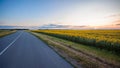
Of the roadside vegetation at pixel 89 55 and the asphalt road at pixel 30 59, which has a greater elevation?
the asphalt road at pixel 30 59

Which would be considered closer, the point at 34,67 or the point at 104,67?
the point at 34,67

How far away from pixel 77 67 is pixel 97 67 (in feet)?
3.75

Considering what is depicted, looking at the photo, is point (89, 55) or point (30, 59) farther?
point (89, 55)

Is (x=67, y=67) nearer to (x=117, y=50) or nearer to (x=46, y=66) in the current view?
(x=46, y=66)

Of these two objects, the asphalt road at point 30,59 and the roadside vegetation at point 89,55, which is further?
the roadside vegetation at point 89,55

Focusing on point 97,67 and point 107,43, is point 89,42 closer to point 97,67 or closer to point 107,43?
point 107,43

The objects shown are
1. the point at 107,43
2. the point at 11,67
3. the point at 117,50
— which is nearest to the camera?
the point at 11,67

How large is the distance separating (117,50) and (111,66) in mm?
5926

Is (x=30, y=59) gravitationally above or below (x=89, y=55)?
above

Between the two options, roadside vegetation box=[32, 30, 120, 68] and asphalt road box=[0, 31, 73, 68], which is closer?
asphalt road box=[0, 31, 73, 68]

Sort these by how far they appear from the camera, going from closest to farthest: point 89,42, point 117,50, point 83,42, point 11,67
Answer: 1. point 11,67
2. point 117,50
3. point 89,42
4. point 83,42

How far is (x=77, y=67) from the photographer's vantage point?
26.2 ft

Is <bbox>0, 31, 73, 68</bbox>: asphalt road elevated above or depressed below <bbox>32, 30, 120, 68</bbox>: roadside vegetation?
above

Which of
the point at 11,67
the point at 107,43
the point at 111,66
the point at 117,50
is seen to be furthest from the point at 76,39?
the point at 11,67
